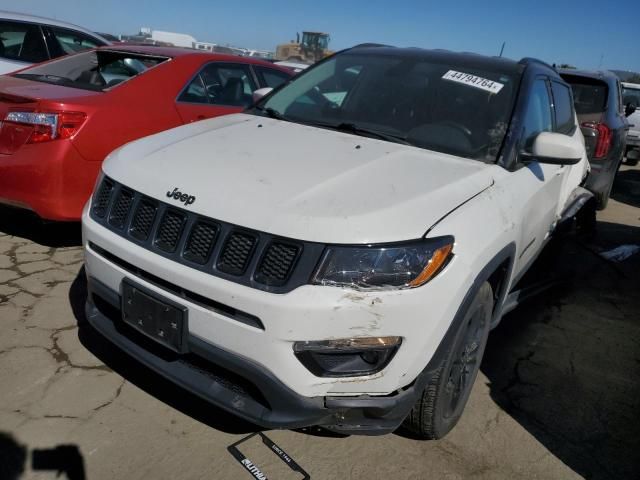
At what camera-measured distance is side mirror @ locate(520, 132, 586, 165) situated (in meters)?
2.65

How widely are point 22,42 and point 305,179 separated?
5.97 metres

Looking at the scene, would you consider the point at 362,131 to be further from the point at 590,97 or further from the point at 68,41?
the point at 68,41

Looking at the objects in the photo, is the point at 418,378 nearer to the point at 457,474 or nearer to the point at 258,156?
the point at 457,474

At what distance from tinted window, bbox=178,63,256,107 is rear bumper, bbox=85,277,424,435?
2872mm

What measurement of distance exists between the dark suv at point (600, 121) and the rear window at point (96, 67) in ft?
15.4

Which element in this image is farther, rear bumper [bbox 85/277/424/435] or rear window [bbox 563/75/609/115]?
rear window [bbox 563/75/609/115]

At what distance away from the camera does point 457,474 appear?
228 cm

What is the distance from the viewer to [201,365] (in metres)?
2.11

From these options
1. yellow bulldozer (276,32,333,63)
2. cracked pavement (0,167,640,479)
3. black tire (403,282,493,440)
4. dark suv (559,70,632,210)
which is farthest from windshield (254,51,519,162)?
yellow bulldozer (276,32,333,63)

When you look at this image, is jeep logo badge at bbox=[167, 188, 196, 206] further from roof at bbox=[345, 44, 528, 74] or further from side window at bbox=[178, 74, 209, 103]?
side window at bbox=[178, 74, 209, 103]

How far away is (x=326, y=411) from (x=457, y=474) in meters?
0.77

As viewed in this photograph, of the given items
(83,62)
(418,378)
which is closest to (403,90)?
(418,378)

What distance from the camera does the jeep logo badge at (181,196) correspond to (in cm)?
205

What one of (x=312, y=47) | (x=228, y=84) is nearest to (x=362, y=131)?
(x=228, y=84)
